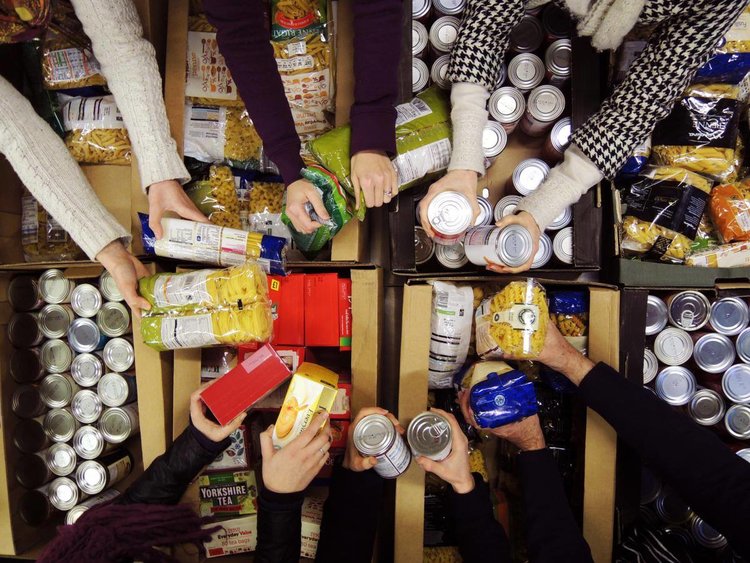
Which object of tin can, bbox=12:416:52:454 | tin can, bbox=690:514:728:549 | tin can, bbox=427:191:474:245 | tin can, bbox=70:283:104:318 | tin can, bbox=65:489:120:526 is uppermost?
tin can, bbox=427:191:474:245

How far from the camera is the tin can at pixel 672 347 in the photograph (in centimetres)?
133

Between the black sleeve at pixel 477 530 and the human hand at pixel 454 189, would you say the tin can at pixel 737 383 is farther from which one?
the human hand at pixel 454 189

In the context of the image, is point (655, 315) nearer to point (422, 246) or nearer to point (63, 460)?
point (422, 246)

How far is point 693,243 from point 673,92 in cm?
49

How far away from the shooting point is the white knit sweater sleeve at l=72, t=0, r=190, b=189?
1.17 meters

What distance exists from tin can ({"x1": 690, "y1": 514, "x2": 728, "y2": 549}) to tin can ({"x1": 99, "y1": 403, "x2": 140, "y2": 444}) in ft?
5.40

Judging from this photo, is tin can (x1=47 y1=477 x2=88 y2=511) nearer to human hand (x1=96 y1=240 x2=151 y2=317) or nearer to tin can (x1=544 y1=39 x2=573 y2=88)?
human hand (x1=96 y1=240 x2=151 y2=317)

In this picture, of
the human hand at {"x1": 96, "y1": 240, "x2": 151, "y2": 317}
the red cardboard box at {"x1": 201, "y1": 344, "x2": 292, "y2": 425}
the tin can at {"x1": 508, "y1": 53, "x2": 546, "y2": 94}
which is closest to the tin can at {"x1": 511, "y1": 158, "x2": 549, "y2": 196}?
the tin can at {"x1": 508, "y1": 53, "x2": 546, "y2": 94}

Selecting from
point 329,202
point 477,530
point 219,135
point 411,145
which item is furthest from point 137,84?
point 477,530

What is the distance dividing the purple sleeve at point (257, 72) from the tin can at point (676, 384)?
1.13 metres

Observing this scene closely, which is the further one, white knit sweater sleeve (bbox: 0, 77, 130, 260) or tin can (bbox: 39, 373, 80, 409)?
tin can (bbox: 39, 373, 80, 409)

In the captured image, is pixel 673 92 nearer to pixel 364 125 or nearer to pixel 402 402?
pixel 364 125

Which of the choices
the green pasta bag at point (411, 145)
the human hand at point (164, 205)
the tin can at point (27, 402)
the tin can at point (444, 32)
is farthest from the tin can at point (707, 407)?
the tin can at point (27, 402)

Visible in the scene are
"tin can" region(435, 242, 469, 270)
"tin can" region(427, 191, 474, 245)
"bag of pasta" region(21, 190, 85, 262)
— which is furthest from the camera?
"bag of pasta" region(21, 190, 85, 262)
